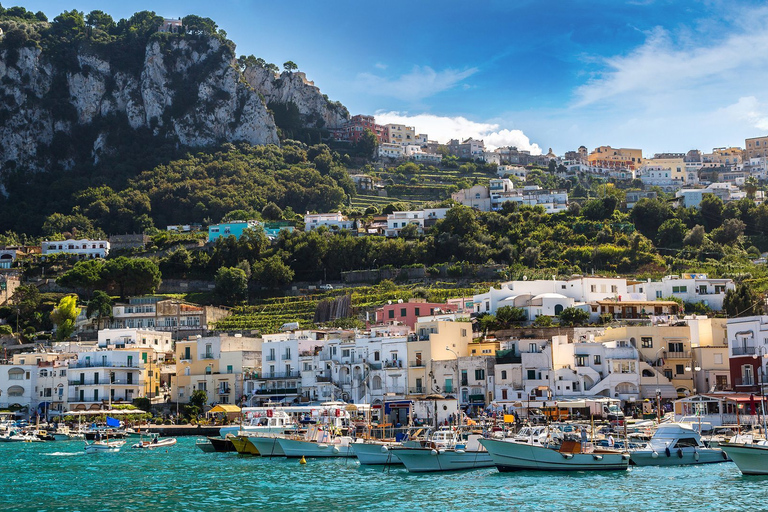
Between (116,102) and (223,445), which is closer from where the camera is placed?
(223,445)

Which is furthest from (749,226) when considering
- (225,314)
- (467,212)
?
(225,314)

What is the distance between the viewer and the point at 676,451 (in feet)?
154

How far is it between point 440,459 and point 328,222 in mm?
83334

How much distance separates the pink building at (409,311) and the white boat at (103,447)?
2731cm

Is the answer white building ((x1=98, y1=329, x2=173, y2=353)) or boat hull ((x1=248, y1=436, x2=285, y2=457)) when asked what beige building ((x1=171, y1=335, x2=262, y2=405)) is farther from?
boat hull ((x1=248, y1=436, x2=285, y2=457))

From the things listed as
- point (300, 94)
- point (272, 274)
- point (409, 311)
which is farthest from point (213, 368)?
point (300, 94)

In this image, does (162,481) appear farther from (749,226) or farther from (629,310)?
(749,226)

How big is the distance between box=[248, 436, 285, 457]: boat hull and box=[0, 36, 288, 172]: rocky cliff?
4585 inches

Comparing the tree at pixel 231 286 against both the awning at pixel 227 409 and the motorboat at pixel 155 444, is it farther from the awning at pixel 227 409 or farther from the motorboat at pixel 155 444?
the motorboat at pixel 155 444

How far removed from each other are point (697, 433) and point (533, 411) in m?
14.4

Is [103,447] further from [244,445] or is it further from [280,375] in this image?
[280,375]

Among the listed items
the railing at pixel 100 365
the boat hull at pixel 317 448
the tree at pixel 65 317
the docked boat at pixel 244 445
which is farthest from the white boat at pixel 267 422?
the tree at pixel 65 317

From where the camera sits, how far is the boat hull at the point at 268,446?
55094 mm

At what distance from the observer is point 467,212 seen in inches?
4628
